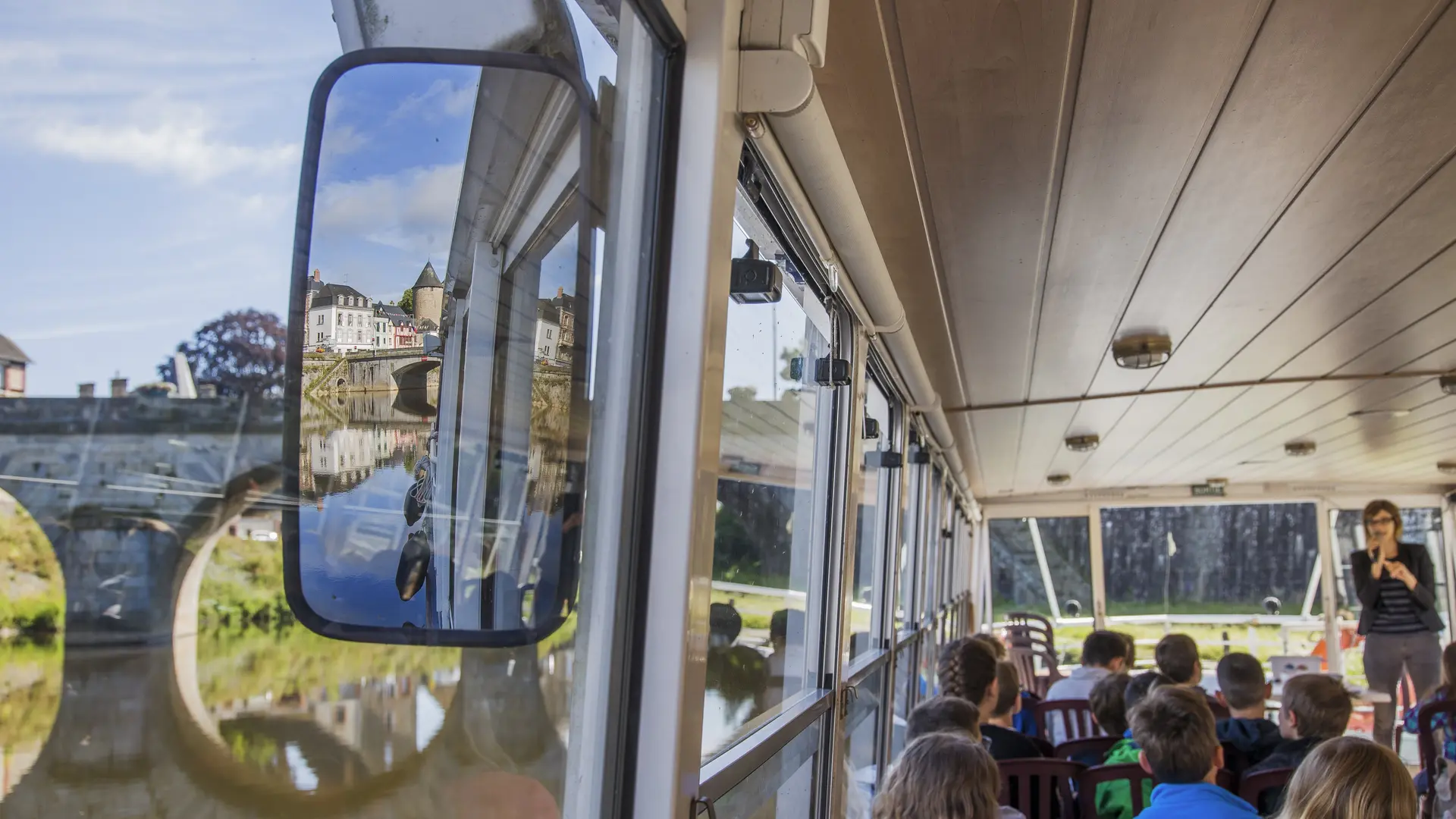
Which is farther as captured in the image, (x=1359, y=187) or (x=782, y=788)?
(x=1359, y=187)

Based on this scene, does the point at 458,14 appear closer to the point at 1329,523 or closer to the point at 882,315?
the point at 882,315

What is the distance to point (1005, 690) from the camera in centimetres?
376

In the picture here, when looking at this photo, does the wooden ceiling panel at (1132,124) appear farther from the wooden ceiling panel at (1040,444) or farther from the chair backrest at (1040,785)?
the wooden ceiling panel at (1040,444)

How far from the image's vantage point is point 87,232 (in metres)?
0.49

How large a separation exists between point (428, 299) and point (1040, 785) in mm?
2668

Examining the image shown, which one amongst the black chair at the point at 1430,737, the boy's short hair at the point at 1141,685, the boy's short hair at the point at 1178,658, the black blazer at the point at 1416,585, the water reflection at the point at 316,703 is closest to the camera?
the water reflection at the point at 316,703

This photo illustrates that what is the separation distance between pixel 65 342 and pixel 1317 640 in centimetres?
1216

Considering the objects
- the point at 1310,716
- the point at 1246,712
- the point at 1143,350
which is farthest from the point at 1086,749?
the point at 1143,350

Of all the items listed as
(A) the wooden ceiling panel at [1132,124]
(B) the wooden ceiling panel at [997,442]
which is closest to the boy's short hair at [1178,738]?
(A) the wooden ceiling panel at [1132,124]

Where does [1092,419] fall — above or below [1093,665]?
above

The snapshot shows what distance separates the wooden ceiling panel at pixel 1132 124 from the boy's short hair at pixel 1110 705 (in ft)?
5.02

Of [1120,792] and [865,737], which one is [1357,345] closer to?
[1120,792]

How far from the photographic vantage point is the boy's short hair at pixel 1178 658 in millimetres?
4219

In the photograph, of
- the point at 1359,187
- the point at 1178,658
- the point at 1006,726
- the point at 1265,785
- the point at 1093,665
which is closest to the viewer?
the point at 1359,187
